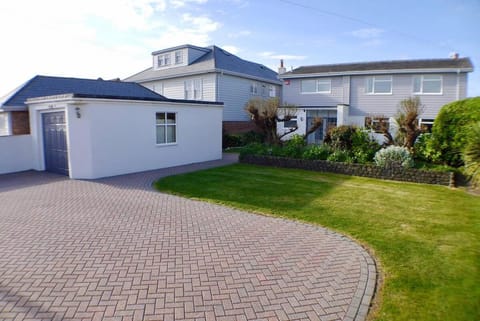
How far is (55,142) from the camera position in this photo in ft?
44.7

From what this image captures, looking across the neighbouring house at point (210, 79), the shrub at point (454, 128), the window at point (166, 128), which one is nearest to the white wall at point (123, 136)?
the window at point (166, 128)

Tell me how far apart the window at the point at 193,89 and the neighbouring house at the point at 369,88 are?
7441 mm

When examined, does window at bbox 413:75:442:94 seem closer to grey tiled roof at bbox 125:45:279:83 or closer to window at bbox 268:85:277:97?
grey tiled roof at bbox 125:45:279:83

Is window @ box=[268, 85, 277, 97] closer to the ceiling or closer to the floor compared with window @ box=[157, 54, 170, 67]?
closer to the floor

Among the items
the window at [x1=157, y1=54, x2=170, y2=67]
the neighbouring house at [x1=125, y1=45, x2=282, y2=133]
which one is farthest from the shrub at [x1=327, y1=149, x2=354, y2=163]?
the window at [x1=157, y1=54, x2=170, y2=67]

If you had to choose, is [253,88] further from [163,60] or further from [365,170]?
[365,170]

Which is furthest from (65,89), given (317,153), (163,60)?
(317,153)

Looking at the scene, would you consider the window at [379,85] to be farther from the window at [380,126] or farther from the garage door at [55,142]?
the garage door at [55,142]

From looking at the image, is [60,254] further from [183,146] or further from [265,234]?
[183,146]

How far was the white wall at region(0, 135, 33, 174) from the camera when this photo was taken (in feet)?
45.7

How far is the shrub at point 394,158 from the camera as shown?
12367mm

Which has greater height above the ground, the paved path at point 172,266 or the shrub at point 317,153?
the shrub at point 317,153

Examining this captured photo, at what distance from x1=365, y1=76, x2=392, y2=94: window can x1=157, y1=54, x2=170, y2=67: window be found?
58.3ft

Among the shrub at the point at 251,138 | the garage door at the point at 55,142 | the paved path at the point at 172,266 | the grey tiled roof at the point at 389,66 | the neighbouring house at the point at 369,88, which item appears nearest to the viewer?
the paved path at the point at 172,266
